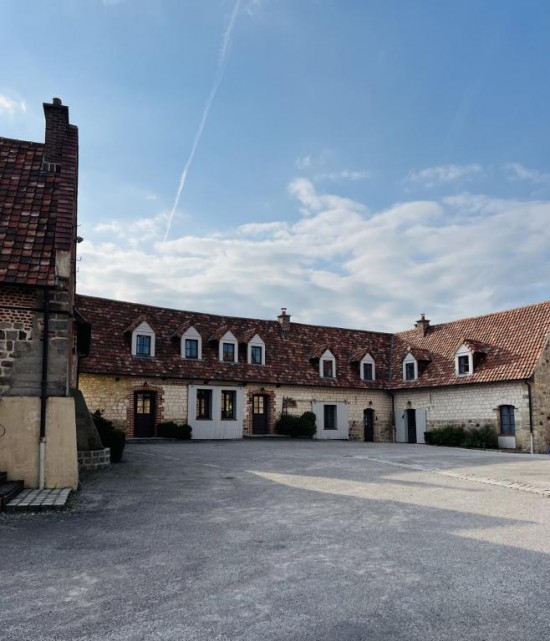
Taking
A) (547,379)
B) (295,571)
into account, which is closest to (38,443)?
(295,571)

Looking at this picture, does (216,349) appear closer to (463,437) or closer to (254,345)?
(254,345)

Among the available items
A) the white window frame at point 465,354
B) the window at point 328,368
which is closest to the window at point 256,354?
the window at point 328,368

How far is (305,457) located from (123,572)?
12.3 metres

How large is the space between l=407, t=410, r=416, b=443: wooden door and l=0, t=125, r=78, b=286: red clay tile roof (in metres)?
23.4

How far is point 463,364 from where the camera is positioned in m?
28.5

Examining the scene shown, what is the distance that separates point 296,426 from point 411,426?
7046 mm

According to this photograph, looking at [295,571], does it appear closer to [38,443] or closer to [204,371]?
[38,443]

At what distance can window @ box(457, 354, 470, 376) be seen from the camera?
28.1 meters

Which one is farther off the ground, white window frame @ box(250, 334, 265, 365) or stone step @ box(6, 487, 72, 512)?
white window frame @ box(250, 334, 265, 365)

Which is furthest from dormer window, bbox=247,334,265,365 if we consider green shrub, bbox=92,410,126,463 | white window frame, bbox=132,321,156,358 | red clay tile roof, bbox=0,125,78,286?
red clay tile roof, bbox=0,125,78,286

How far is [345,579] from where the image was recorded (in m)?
5.44

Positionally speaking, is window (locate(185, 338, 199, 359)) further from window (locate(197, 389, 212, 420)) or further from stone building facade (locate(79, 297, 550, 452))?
window (locate(197, 389, 212, 420))

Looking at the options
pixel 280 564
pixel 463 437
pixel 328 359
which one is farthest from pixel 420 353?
pixel 280 564

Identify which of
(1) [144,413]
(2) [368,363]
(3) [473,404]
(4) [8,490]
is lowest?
A: (4) [8,490]
